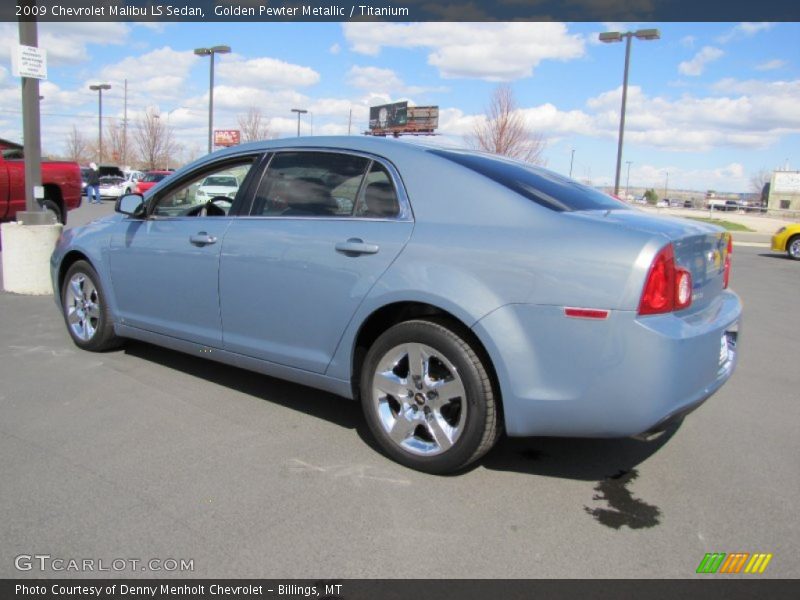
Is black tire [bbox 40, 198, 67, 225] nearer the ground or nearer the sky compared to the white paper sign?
nearer the ground

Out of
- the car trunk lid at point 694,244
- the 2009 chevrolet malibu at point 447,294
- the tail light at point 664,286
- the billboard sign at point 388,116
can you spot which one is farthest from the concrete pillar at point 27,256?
the billboard sign at point 388,116

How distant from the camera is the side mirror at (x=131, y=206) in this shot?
4805 millimetres

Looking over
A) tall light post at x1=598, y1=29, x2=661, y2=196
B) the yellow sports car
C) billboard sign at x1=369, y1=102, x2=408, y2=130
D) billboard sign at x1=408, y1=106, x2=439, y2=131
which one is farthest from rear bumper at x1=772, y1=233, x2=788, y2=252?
billboard sign at x1=369, y1=102, x2=408, y2=130

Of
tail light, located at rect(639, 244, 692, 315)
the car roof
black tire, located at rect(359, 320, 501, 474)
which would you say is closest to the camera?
tail light, located at rect(639, 244, 692, 315)

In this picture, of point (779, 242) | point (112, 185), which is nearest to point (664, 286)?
point (779, 242)

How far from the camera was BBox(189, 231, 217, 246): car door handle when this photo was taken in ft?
13.6

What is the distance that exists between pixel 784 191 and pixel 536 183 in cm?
8036

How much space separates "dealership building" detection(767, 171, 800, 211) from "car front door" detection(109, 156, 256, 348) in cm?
7620

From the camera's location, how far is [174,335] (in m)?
4.46

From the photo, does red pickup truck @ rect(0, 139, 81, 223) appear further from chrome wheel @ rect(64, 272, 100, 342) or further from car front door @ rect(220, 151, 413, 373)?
car front door @ rect(220, 151, 413, 373)

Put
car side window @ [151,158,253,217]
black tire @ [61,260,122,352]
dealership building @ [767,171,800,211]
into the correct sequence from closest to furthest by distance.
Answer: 1. car side window @ [151,158,253,217]
2. black tire @ [61,260,122,352]
3. dealership building @ [767,171,800,211]

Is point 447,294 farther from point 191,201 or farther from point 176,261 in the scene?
point 191,201

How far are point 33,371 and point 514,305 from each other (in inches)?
147
